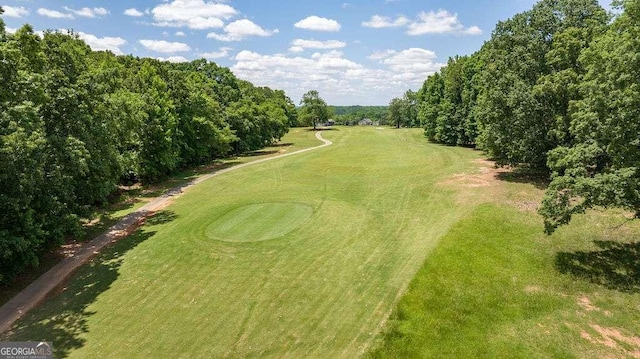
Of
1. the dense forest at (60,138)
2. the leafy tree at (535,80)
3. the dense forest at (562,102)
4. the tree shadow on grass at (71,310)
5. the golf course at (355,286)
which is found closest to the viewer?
the golf course at (355,286)

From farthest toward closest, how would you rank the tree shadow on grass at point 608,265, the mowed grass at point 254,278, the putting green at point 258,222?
1. the putting green at point 258,222
2. the tree shadow on grass at point 608,265
3. the mowed grass at point 254,278

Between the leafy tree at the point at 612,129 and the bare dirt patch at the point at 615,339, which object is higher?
the leafy tree at the point at 612,129

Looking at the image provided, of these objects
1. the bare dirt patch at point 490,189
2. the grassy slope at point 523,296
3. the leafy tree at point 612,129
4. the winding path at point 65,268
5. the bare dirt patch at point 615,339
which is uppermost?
the leafy tree at point 612,129

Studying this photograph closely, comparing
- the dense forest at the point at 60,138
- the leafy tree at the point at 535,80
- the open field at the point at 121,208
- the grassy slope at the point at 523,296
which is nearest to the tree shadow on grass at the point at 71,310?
the dense forest at the point at 60,138

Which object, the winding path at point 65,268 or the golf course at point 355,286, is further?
the winding path at point 65,268

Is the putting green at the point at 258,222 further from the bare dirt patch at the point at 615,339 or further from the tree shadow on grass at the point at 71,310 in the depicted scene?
the bare dirt patch at the point at 615,339

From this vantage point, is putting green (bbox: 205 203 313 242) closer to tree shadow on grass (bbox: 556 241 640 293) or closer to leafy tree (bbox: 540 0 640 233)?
leafy tree (bbox: 540 0 640 233)

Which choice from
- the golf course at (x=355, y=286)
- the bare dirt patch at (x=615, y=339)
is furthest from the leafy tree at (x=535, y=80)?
the bare dirt patch at (x=615, y=339)
